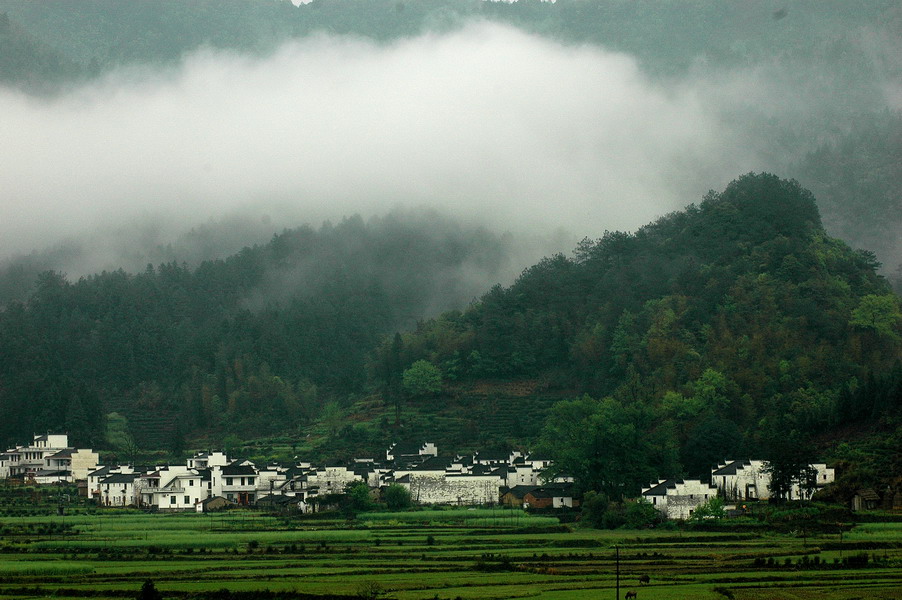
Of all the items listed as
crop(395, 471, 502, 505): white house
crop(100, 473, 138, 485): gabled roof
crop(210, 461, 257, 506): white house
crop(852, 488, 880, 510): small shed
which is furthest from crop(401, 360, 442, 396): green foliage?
crop(852, 488, 880, 510): small shed

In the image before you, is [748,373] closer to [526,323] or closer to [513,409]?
[513,409]

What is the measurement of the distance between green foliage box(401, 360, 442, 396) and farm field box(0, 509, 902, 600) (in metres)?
56.5

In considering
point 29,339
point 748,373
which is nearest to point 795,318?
point 748,373

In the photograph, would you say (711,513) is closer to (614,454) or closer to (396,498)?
(614,454)

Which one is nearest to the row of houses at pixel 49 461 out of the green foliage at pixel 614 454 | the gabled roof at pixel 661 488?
the green foliage at pixel 614 454

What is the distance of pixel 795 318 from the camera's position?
427 ft

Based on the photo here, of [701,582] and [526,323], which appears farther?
[526,323]

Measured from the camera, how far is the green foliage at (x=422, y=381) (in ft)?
477

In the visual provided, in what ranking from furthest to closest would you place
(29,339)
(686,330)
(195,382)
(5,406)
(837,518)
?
(29,339) < (195,382) < (5,406) < (686,330) < (837,518)

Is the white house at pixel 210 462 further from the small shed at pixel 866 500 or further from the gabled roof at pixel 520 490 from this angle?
the small shed at pixel 866 500

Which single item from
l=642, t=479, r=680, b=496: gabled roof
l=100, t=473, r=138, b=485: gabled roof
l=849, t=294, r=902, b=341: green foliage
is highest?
l=849, t=294, r=902, b=341: green foliage

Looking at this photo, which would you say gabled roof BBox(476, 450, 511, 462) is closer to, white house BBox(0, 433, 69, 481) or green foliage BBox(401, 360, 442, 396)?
green foliage BBox(401, 360, 442, 396)

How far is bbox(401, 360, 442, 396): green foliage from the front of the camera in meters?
145

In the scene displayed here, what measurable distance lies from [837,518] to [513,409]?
62.6 m
